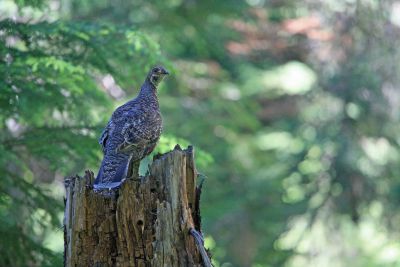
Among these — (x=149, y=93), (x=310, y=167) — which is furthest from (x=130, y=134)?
(x=310, y=167)

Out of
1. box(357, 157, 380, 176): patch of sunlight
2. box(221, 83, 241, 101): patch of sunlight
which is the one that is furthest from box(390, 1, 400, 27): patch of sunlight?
box(221, 83, 241, 101): patch of sunlight

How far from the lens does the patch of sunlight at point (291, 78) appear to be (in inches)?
837

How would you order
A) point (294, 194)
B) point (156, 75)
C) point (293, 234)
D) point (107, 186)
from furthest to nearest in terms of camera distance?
point (294, 194) < point (293, 234) < point (156, 75) < point (107, 186)

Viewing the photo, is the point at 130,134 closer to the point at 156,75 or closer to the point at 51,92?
the point at 156,75

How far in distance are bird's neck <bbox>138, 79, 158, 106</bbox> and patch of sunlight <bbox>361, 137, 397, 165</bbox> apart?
514 inches

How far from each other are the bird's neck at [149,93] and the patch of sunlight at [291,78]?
Answer: 1248 cm

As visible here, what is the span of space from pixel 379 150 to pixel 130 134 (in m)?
14.3

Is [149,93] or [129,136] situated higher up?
[149,93]

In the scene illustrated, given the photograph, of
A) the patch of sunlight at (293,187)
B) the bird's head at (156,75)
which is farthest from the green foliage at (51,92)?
the patch of sunlight at (293,187)

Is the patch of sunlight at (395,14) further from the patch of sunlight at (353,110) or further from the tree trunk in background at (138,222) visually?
the tree trunk in background at (138,222)

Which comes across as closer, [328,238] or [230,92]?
[328,238]

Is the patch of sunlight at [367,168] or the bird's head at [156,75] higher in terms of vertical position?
the patch of sunlight at [367,168]

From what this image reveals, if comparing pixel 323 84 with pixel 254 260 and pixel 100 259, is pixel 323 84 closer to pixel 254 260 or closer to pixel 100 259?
pixel 254 260

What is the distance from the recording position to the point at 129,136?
25.1 ft
